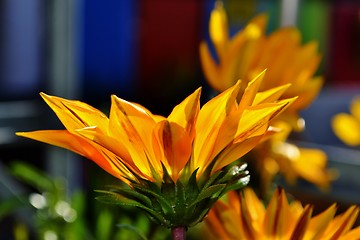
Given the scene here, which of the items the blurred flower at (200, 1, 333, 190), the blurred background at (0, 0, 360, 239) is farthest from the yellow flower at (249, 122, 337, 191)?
the blurred background at (0, 0, 360, 239)

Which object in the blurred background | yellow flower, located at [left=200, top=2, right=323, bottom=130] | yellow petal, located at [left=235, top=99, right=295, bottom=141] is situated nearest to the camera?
yellow petal, located at [left=235, top=99, right=295, bottom=141]

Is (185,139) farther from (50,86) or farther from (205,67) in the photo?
(50,86)

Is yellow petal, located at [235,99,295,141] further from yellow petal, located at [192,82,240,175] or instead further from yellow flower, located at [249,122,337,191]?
yellow flower, located at [249,122,337,191]

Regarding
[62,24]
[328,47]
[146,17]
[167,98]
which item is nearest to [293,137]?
[62,24]

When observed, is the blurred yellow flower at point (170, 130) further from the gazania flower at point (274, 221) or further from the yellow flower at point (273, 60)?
the yellow flower at point (273, 60)

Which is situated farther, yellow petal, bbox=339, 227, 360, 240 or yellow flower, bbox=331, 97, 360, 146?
yellow flower, bbox=331, 97, 360, 146

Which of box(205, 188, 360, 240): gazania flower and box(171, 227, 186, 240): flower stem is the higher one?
box(171, 227, 186, 240): flower stem

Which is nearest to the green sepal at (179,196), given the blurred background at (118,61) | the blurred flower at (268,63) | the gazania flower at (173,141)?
the gazania flower at (173,141)
